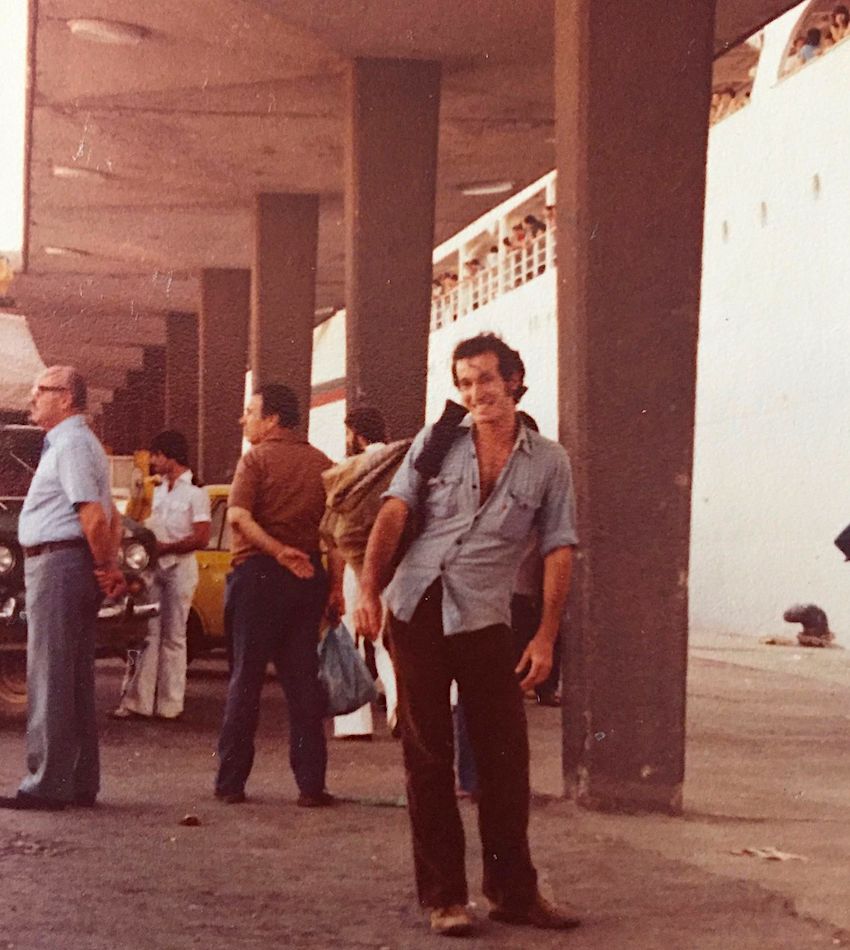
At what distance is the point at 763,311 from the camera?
2723cm

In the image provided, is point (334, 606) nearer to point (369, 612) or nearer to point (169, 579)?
point (369, 612)

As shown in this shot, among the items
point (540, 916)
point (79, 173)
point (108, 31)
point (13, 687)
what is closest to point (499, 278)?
point (79, 173)

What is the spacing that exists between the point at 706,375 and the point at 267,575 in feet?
68.0

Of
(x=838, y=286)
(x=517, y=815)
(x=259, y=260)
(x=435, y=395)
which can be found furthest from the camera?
(x=435, y=395)

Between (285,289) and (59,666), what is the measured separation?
13.0m

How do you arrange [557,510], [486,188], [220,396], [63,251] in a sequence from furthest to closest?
1. [63,251]
2. [220,396]
3. [486,188]
4. [557,510]

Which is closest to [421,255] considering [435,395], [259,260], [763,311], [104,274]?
[259,260]

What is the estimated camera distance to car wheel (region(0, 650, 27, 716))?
12.2 meters

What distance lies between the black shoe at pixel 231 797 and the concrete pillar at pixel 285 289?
12.0 meters

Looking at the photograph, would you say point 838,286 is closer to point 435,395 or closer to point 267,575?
point 267,575

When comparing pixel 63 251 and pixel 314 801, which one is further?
pixel 63 251

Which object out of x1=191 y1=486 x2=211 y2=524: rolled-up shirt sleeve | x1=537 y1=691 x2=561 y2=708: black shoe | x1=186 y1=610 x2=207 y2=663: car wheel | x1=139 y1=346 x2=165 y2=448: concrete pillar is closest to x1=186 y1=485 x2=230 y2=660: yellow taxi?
x1=186 y1=610 x2=207 y2=663: car wheel

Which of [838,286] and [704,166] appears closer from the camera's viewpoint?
[704,166]

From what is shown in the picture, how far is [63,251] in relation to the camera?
88.7ft
